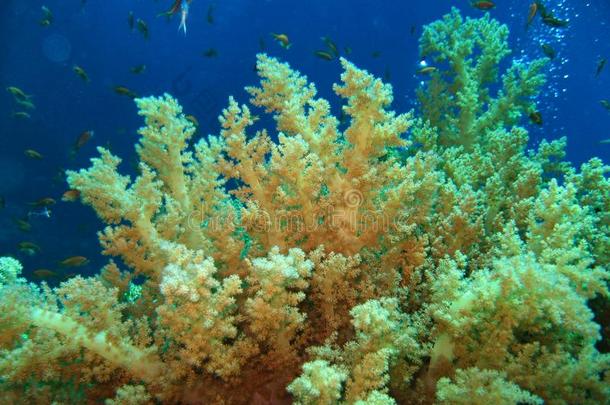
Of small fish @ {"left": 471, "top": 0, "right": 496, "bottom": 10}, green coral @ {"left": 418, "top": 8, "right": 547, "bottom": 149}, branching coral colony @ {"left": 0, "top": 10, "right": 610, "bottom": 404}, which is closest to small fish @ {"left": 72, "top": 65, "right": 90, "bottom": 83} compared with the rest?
branching coral colony @ {"left": 0, "top": 10, "right": 610, "bottom": 404}

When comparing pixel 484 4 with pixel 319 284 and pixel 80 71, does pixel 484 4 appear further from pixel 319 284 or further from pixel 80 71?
pixel 80 71

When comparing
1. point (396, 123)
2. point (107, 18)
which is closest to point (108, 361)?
point (396, 123)

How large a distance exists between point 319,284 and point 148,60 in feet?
116

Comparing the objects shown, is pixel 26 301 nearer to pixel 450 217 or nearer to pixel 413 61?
pixel 450 217

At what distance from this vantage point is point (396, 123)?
2889 mm

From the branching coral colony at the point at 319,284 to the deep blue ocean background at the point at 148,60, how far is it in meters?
20.2

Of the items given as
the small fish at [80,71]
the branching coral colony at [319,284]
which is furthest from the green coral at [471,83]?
the small fish at [80,71]

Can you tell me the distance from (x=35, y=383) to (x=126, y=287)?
0.90 m

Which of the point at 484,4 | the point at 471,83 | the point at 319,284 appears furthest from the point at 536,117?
the point at 319,284

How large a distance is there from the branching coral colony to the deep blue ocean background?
2024 centimetres

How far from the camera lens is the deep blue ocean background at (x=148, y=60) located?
24.0 m

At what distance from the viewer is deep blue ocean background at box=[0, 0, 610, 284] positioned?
78.9 ft

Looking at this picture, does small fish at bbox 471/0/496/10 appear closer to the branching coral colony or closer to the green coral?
the green coral

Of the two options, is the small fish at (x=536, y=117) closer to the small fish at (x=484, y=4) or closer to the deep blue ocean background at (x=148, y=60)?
the small fish at (x=484, y=4)
